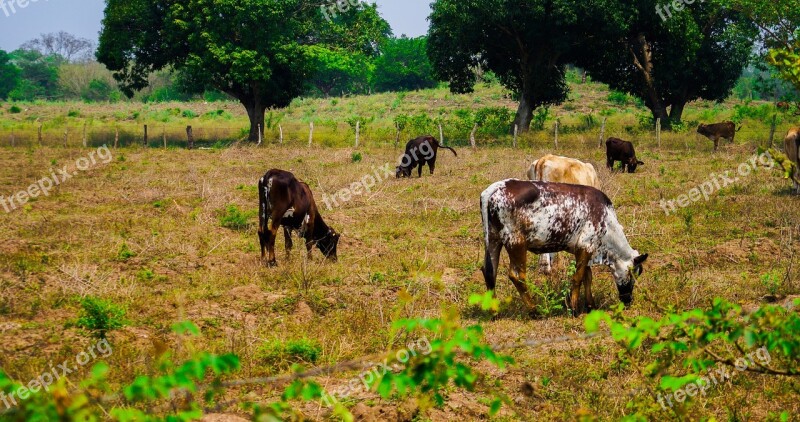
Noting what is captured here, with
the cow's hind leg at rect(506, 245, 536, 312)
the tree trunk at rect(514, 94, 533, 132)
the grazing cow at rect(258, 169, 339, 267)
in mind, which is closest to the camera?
the cow's hind leg at rect(506, 245, 536, 312)

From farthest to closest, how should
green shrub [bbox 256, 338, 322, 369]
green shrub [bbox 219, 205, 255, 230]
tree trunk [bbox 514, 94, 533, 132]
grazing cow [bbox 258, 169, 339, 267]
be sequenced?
tree trunk [bbox 514, 94, 533, 132] → green shrub [bbox 219, 205, 255, 230] → grazing cow [bbox 258, 169, 339, 267] → green shrub [bbox 256, 338, 322, 369]

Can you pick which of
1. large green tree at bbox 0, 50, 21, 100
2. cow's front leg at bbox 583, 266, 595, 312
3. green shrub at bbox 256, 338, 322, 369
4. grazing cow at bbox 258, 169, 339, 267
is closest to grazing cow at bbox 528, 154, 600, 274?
cow's front leg at bbox 583, 266, 595, 312

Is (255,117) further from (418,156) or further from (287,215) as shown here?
(287,215)

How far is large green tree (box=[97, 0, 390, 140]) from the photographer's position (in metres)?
31.1

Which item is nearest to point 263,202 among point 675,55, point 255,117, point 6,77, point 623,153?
point 623,153

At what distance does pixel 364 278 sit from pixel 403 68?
249 ft

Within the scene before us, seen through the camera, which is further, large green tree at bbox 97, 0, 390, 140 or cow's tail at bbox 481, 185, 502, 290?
large green tree at bbox 97, 0, 390, 140

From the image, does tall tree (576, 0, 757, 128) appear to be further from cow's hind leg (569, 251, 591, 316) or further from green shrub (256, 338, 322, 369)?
green shrub (256, 338, 322, 369)

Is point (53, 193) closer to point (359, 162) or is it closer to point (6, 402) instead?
point (359, 162)

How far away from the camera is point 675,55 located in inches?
1363

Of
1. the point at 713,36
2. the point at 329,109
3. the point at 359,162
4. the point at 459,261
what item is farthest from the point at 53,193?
the point at 329,109

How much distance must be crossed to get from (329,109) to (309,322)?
5113 centimetres

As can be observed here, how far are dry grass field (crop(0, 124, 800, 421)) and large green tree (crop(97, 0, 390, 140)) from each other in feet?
38.9

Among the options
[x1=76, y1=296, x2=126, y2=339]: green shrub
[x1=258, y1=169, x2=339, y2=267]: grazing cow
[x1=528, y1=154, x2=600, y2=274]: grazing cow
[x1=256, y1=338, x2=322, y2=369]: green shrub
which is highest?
[x1=528, y1=154, x2=600, y2=274]: grazing cow
